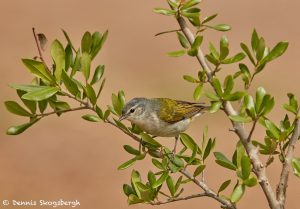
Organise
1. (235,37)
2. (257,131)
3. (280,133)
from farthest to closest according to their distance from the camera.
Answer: (235,37) → (257,131) → (280,133)

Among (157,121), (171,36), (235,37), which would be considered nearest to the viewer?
(157,121)

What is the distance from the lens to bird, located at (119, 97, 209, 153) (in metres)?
5.47

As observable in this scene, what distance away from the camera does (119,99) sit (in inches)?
135

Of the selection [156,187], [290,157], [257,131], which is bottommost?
[257,131]

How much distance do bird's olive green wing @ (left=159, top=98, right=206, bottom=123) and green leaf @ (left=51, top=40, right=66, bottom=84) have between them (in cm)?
294

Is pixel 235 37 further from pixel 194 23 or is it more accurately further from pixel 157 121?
pixel 194 23

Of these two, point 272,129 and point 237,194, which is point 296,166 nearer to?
point 272,129

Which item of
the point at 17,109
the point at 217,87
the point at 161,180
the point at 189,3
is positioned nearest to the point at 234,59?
the point at 217,87

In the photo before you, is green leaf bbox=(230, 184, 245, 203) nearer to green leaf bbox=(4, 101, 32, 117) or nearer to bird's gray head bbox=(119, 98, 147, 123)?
green leaf bbox=(4, 101, 32, 117)

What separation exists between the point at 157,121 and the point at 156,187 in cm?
281

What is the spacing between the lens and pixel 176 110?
6.01 metres

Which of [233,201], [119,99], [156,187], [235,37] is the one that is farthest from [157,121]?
[235,37]

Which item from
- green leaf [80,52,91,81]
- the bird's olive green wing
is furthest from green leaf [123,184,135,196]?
the bird's olive green wing

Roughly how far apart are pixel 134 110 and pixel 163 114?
20.0 inches
